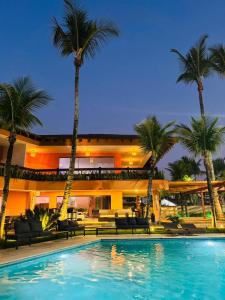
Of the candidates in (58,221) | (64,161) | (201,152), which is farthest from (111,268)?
(64,161)

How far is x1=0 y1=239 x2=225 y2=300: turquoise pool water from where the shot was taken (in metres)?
5.74

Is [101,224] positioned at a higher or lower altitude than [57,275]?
higher

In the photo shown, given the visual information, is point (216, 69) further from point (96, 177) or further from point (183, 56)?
point (96, 177)

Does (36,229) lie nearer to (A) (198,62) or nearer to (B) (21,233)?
(B) (21,233)

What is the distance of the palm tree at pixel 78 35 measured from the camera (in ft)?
50.5

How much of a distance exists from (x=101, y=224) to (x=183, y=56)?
15.6m

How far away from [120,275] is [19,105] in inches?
325

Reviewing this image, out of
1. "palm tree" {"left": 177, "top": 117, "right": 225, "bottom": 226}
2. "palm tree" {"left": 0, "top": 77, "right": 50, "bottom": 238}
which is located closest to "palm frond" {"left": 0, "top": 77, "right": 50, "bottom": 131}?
"palm tree" {"left": 0, "top": 77, "right": 50, "bottom": 238}

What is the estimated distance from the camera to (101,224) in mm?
17953

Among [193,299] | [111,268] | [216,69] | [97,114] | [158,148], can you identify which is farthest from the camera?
[97,114]

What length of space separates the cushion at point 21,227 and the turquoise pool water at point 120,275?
1776mm

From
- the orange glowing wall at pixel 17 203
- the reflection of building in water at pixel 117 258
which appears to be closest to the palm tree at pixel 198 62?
the reflection of building in water at pixel 117 258

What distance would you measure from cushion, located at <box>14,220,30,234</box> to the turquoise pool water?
1.78 meters

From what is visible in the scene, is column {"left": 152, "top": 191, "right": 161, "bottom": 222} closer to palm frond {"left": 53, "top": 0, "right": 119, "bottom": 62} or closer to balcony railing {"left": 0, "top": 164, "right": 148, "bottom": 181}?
balcony railing {"left": 0, "top": 164, "right": 148, "bottom": 181}
